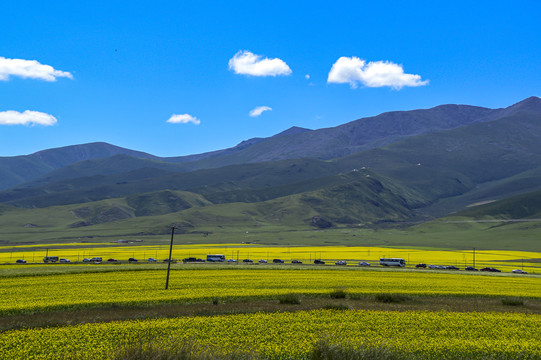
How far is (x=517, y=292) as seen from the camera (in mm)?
45062

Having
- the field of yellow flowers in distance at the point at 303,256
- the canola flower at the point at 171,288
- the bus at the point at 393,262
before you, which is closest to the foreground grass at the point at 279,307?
the canola flower at the point at 171,288

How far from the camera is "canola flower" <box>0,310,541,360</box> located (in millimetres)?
20562

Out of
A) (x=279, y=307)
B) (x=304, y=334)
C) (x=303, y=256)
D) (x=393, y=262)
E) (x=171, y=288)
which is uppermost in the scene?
(x=304, y=334)

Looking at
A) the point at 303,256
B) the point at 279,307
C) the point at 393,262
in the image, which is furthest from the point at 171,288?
the point at 303,256

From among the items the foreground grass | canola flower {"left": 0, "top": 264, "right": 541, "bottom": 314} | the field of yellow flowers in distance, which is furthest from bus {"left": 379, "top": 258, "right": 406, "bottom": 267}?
the foreground grass

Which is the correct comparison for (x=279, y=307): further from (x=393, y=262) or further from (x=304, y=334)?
(x=393, y=262)

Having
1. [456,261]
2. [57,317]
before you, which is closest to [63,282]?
[57,317]

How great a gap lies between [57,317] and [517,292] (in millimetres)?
43074

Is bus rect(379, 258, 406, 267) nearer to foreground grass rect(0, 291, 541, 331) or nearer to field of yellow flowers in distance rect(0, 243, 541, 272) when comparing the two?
field of yellow flowers in distance rect(0, 243, 541, 272)

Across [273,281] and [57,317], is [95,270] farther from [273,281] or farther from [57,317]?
[57,317]

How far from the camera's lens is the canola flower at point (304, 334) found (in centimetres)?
2056

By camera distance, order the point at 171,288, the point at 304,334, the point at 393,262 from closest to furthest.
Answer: the point at 304,334 < the point at 171,288 < the point at 393,262

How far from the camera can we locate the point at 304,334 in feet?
77.8

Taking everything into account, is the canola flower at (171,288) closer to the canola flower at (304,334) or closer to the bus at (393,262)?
the canola flower at (304,334)
